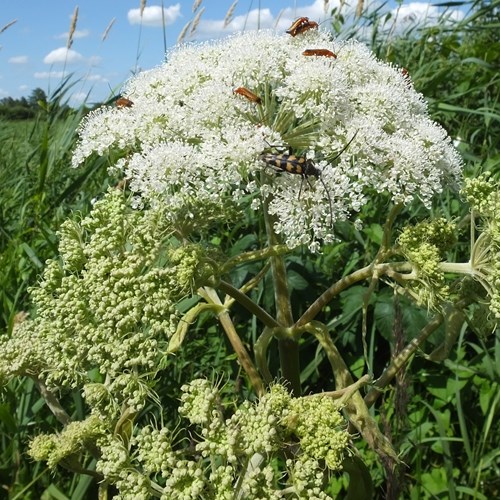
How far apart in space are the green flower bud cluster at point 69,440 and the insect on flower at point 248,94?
1.34 meters

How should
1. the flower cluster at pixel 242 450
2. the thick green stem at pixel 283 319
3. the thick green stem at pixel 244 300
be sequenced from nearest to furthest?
the flower cluster at pixel 242 450 < the thick green stem at pixel 244 300 < the thick green stem at pixel 283 319

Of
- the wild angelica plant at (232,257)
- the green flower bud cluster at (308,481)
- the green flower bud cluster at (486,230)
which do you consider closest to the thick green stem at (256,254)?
the wild angelica plant at (232,257)

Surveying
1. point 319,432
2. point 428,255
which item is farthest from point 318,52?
point 319,432

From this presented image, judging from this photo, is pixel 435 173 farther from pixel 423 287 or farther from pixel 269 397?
pixel 269 397

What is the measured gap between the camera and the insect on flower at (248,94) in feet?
8.45

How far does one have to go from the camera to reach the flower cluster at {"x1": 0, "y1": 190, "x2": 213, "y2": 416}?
6.64 ft

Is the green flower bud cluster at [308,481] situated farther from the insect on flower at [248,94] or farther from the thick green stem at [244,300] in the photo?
the insect on flower at [248,94]

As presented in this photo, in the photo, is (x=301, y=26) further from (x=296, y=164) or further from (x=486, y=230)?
(x=486, y=230)

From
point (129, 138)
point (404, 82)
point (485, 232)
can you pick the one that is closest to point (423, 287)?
point (485, 232)

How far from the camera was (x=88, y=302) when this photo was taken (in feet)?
7.13

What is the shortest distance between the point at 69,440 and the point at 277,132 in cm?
139

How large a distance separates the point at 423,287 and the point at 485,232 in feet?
0.94

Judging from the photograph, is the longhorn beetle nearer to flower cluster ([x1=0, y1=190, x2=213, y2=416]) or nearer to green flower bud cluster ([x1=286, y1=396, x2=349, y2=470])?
flower cluster ([x1=0, y1=190, x2=213, y2=416])

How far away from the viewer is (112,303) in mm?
2039
